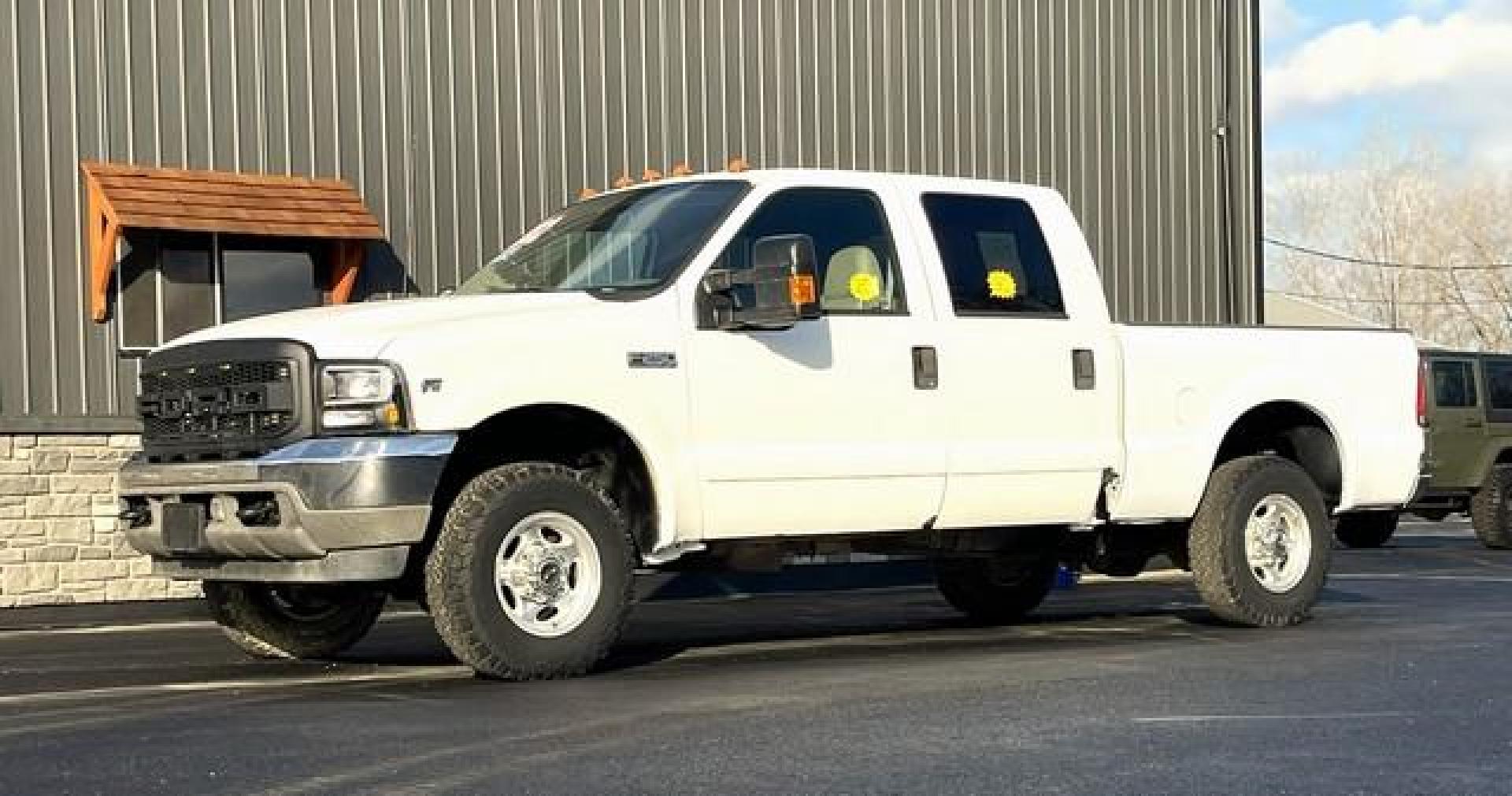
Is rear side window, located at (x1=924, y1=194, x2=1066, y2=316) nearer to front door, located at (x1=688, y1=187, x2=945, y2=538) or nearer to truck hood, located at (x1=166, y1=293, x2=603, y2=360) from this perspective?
front door, located at (x1=688, y1=187, x2=945, y2=538)

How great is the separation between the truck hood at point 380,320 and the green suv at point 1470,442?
14111mm

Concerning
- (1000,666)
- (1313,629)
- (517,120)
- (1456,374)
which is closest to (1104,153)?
(1456,374)

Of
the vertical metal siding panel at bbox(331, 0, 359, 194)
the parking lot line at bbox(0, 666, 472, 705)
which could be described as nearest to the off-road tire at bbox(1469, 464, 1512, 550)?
the vertical metal siding panel at bbox(331, 0, 359, 194)

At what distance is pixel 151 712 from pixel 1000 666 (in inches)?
130

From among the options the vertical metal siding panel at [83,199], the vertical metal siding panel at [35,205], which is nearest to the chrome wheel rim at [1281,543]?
the vertical metal siding panel at [83,199]

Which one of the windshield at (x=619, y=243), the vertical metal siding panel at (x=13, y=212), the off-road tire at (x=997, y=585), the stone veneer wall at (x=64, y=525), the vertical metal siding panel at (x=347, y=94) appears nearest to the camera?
the windshield at (x=619, y=243)

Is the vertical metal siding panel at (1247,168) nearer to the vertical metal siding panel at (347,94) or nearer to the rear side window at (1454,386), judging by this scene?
the rear side window at (1454,386)

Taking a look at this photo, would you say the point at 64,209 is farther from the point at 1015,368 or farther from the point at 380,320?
the point at 1015,368

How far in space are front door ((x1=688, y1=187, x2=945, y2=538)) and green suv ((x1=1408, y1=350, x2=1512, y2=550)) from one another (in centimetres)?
1264

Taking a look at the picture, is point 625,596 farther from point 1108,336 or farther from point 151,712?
point 1108,336

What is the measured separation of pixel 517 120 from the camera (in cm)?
1670

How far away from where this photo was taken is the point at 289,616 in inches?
339

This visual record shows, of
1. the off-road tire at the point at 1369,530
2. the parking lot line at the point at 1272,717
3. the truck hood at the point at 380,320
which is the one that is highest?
the truck hood at the point at 380,320

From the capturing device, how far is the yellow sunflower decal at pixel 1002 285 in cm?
899
